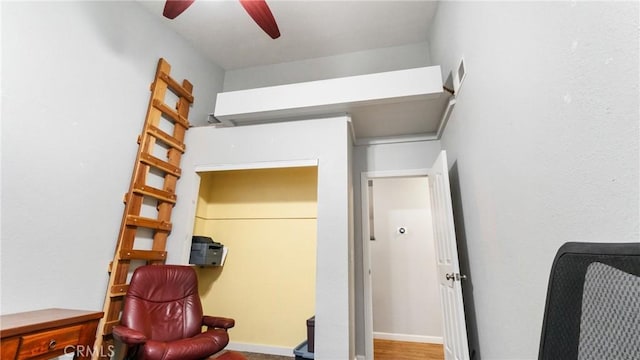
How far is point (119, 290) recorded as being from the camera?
7.57 ft

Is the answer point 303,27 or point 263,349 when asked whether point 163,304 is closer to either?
point 263,349

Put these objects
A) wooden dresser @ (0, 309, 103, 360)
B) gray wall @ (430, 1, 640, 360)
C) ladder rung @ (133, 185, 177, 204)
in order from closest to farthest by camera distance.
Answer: gray wall @ (430, 1, 640, 360), wooden dresser @ (0, 309, 103, 360), ladder rung @ (133, 185, 177, 204)

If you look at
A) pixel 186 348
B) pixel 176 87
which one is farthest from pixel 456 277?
pixel 176 87

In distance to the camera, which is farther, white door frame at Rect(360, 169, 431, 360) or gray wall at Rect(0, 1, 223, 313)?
white door frame at Rect(360, 169, 431, 360)

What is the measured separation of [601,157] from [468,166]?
137cm

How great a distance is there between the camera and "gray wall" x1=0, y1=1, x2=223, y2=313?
1.78 meters

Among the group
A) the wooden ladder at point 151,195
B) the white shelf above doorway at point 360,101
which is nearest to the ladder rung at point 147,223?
the wooden ladder at point 151,195

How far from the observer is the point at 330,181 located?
2.69 m

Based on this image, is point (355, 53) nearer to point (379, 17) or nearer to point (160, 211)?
point (379, 17)

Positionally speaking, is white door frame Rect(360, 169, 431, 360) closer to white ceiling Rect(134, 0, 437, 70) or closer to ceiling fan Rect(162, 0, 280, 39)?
white ceiling Rect(134, 0, 437, 70)

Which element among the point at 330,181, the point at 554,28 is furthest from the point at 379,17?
the point at 554,28

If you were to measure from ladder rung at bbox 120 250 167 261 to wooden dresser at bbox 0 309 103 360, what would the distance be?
57cm

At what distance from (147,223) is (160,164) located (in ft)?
2.02

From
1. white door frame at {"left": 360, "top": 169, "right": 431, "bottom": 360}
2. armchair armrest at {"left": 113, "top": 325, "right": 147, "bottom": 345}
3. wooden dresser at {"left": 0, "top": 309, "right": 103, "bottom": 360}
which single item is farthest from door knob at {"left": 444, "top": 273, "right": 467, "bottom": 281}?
wooden dresser at {"left": 0, "top": 309, "right": 103, "bottom": 360}
